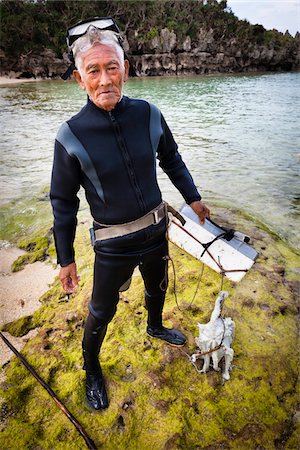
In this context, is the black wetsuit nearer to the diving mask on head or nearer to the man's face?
the man's face

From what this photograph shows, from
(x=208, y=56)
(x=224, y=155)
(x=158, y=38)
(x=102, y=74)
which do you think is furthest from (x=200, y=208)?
(x=208, y=56)

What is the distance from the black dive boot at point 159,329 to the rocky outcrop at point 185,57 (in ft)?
203

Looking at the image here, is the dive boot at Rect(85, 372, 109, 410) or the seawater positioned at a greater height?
the dive boot at Rect(85, 372, 109, 410)

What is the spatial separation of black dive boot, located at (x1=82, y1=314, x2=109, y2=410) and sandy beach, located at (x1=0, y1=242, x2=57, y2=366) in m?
1.04

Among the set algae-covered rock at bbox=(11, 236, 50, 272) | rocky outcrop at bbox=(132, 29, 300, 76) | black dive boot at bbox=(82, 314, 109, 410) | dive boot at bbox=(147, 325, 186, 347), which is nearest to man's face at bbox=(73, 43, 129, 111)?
black dive boot at bbox=(82, 314, 109, 410)

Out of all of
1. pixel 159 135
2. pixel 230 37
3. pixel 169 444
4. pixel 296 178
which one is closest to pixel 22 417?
pixel 169 444

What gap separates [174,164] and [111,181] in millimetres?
793

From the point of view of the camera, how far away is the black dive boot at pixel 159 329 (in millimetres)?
3104

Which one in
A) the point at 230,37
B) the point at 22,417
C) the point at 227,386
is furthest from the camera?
the point at 230,37

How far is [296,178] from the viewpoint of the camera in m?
9.35

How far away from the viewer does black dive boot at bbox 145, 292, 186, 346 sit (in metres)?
3.10

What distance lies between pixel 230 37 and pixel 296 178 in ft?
267

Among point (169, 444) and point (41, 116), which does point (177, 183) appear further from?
point (41, 116)

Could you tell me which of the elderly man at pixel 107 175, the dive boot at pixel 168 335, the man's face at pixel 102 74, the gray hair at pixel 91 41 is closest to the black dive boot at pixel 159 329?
the dive boot at pixel 168 335
